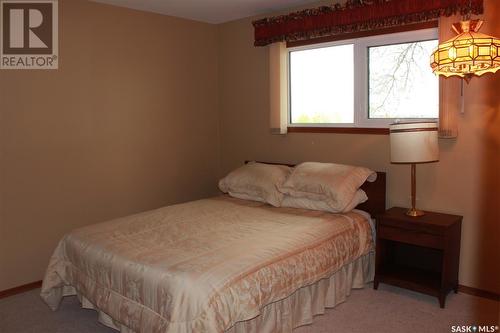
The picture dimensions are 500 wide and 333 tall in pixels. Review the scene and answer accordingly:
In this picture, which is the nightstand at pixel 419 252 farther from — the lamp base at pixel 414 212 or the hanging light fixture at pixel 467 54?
the hanging light fixture at pixel 467 54

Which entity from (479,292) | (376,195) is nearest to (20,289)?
(376,195)

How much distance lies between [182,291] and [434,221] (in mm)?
1897

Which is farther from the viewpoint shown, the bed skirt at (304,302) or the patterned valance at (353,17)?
the patterned valance at (353,17)

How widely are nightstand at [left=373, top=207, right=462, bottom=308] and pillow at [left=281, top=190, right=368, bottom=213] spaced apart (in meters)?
0.22

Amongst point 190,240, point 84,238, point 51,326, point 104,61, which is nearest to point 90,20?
point 104,61

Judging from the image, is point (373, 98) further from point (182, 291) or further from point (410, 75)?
point (182, 291)

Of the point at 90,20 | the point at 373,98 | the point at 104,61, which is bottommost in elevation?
the point at 373,98

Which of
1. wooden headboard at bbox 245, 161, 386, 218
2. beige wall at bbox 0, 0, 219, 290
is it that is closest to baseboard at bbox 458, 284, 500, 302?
wooden headboard at bbox 245, 161, 386, 218

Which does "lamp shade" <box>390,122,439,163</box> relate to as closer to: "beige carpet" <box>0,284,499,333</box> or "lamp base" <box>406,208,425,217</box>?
"lamp base" <box>406,208,425,217</box>

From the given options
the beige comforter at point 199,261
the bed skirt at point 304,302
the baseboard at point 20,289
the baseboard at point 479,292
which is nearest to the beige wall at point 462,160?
the baseboard at point 479,292

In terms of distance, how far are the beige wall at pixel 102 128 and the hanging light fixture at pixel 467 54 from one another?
2.57 meters

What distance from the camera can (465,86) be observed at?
127 inches

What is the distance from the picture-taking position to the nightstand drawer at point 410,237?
3100mm

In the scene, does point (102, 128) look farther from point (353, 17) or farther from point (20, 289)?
point (353, 17)
